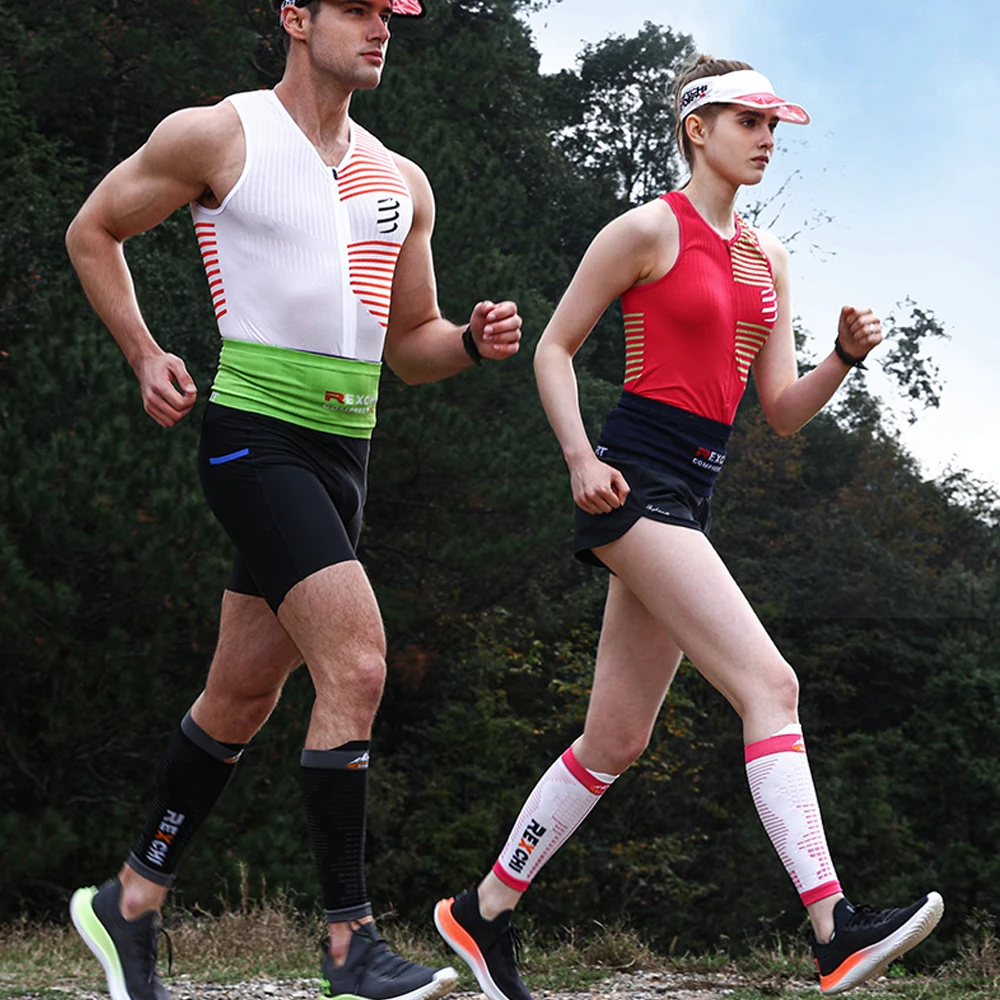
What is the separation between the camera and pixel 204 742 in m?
3.94

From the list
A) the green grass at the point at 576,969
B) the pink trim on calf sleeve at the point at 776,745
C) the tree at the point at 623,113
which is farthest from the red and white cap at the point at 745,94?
the tree at the point at 623,113

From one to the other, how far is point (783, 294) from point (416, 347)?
113 cm

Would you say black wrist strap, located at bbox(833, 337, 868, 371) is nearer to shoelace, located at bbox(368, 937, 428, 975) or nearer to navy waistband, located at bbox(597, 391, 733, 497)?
navy waistband, located at bbox(597, 391, 733, 497)

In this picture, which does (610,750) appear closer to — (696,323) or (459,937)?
(459,937)

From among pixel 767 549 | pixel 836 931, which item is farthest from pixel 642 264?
pixel 767 549

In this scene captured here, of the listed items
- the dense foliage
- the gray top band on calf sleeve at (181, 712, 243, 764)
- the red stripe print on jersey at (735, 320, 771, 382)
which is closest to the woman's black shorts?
the red stripe print on jersey at (735, 320, 771, 382)

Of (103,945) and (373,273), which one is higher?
(373,273)

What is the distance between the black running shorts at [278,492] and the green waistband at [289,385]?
0.08 feet

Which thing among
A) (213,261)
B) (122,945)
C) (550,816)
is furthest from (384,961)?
(213,261)

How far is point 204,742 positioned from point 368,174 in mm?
1424

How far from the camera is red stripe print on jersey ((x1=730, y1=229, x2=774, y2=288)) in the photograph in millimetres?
4395

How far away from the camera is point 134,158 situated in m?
3.82

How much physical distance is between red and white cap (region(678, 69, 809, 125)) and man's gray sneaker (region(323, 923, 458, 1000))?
2382 mm

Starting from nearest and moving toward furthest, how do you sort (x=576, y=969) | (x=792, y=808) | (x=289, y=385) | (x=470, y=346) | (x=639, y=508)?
(x=289, y=385)
(x=792, y=808)
(x=470, y=346)
(x=639, y=508)
(x=576, y=969)
